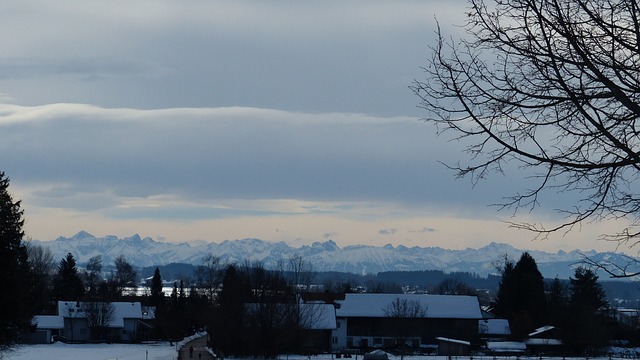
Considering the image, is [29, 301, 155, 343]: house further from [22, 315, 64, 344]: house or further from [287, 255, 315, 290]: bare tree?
[287, 255, 315, 290]: bare tree

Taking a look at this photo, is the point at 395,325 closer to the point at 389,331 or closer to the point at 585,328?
the point at 389,331

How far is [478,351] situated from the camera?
80438 millimetres

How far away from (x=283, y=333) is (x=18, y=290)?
27837 mm

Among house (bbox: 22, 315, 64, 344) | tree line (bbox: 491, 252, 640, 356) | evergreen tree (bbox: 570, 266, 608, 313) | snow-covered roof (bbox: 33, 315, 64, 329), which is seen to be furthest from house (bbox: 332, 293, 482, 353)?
snow-covered roof (bbox: 33, 315, 64, 329)

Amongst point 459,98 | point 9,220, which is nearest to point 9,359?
point 9,220

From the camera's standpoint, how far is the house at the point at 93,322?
107m

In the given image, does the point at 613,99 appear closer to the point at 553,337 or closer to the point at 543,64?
the point at 543,64

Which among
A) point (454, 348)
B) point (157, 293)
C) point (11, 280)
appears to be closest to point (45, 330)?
point (157, 293)

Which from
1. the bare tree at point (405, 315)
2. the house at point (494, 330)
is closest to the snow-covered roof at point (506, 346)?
the house at point (494, 330)

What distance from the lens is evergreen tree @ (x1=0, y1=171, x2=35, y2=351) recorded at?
4425cm

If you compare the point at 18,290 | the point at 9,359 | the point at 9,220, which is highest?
the point at 9,220

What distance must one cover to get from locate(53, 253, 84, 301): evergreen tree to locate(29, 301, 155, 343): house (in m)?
20.3

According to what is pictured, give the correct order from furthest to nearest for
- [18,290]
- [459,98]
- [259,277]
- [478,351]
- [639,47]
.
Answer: [478,351] < [259,277] < [18,290] < [459,98] < [639,47]

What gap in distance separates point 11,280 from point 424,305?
5731cm
